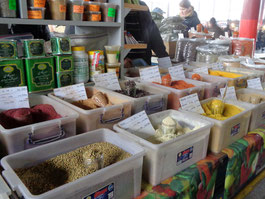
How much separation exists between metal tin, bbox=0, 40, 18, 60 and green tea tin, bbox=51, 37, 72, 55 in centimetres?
18

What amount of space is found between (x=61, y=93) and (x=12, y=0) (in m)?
0.41

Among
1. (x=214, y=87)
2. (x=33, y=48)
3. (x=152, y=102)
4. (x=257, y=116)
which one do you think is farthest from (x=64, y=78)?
(x=257, y=116)

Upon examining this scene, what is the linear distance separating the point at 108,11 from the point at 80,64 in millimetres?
334

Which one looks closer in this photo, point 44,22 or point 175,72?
point 44,22

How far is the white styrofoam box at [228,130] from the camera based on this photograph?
2.87 feet

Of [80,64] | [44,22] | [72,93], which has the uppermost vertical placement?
[44,22]

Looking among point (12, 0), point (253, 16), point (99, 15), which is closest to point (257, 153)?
point (99, 15)

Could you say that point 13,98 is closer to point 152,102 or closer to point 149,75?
point 152,102

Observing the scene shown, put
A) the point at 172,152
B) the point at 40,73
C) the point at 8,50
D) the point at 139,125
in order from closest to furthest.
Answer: the point at 172,152
the point at 139,125
the point at 8,50
the point at 40,73

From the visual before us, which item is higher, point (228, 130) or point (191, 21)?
point (191, 21)

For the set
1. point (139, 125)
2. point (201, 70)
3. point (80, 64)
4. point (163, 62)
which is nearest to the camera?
point (139, 125)

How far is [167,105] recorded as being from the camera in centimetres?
122

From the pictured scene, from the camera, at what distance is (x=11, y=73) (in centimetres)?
98

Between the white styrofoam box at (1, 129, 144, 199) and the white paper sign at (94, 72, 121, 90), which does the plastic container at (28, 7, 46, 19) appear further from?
the white styrofoam box at (1, 129, 144, 199)
